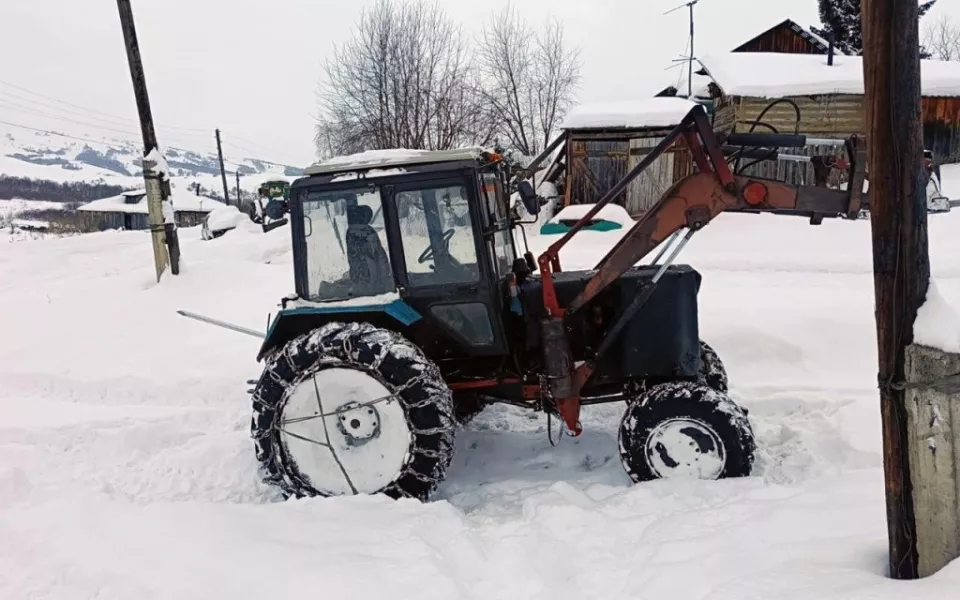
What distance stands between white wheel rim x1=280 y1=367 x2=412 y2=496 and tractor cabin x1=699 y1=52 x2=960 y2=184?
13.7m

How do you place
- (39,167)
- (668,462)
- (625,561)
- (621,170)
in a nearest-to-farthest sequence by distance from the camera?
1. (625,561)
2. (668,462)
3. (621,170)
4. (39,167)

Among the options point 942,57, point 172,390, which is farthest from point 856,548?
point 942,57

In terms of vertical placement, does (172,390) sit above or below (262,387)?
below

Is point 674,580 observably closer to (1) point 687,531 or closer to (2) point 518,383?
(1) point 687,531

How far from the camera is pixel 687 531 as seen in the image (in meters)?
3.15

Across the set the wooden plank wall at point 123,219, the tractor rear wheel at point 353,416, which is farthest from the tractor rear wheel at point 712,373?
the wooden plank wall at point 123,219

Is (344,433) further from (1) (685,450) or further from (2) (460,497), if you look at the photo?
(1) (685,450)

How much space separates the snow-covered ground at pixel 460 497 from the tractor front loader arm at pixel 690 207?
0.73 m

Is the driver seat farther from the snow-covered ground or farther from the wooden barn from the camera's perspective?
the wooden barn

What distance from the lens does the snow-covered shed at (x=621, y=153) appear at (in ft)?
52.0

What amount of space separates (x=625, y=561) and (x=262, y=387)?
2318 mm

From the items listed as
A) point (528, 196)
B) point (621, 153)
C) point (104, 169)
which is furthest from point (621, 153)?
point (104, 169)

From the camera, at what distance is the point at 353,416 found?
383 centimetres

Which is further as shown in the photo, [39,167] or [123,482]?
[39,167]
